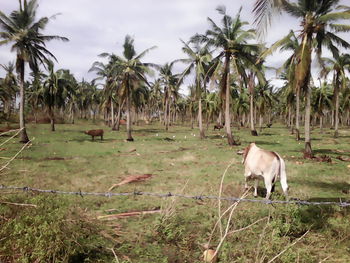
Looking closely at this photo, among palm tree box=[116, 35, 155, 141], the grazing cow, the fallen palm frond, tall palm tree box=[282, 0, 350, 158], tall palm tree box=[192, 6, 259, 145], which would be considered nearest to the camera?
the grazing cow

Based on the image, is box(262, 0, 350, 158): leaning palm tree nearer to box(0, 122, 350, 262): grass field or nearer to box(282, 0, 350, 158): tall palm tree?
box(282, 0, 350, 158): tall palm tree

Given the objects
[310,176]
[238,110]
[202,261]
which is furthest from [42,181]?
[238,110]

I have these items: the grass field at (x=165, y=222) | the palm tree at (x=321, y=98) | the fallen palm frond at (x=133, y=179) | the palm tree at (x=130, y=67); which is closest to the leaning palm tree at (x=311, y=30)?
the grass field at (x=165, y=222)

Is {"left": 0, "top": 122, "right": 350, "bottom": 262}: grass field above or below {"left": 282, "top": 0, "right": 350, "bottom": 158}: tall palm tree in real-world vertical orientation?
below

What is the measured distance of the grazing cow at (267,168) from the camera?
7082 millimetres

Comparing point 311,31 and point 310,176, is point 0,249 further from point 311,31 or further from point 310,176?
point 311,31

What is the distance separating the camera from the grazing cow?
23.2 ft

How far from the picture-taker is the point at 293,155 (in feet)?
51.9

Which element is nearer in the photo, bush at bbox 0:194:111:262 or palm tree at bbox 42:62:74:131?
bush at bbox 0:194:111:262

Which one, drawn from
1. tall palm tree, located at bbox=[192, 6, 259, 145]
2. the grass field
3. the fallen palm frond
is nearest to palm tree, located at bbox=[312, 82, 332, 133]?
tall palm tree, located at bbox=[192, 6, 259, 145]

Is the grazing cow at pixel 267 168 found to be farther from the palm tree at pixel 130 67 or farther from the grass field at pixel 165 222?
the palm tree at pixel 130 67

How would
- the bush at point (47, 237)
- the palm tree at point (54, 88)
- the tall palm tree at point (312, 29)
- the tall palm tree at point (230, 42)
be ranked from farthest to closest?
the palm tree at point (54, 88) < the tall palm tree at point (230, 42) < the tall palm tree at point (312, 29) < the bush at point (47, 237)

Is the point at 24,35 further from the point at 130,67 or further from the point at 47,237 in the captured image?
the point at 47,237

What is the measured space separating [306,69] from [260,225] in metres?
10.4
